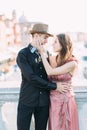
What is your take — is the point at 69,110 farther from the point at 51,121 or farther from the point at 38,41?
the point at 38,41

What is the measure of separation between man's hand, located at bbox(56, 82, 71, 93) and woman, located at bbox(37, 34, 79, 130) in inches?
1.0

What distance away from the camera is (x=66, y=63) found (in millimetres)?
2508

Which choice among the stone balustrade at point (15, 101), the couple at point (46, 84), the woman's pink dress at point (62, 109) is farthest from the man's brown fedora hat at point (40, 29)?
the stone balustrade at point (15, 101)

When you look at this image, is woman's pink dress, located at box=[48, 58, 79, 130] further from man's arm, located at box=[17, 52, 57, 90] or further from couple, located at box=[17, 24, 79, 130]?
man's arm, located at box=[17, 52, 57, 90]

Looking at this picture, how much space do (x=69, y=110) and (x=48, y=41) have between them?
56cm

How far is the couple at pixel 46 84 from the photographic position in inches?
96.0

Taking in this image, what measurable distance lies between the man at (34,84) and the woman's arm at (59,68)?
5 cm

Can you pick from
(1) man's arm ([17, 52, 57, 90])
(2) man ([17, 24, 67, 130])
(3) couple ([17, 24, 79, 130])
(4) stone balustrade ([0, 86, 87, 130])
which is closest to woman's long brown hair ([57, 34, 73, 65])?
(3) couple ([17, 24, 79, 130])

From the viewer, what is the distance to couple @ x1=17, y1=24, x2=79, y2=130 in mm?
2439

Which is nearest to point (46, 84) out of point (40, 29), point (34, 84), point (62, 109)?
point (34, 84)

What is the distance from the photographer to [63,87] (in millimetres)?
2531

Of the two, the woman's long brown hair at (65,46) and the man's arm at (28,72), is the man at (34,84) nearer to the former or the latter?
the man's arm at (28,72)

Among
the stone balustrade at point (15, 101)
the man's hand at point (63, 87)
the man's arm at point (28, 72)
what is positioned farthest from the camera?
the stone balustrade at point (15, 101)

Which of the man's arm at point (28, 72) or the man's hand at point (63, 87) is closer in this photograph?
the man's arm at point (28, 72)
